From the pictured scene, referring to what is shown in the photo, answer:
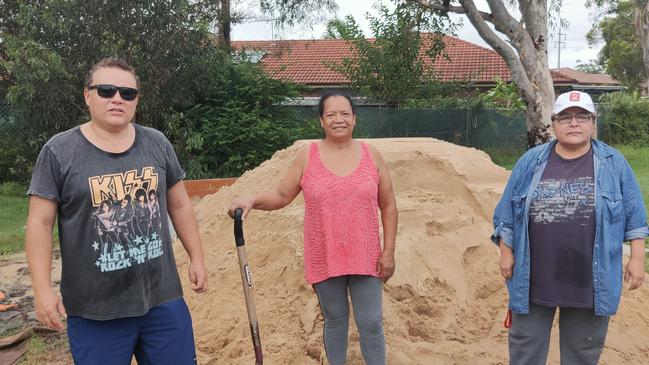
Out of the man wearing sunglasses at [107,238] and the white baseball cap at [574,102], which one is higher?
the white baseball cap at [574,102]

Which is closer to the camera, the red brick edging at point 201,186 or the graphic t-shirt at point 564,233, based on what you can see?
the graphic t-shirt at point 564,233

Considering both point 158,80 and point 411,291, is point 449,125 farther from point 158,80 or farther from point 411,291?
point 411,291

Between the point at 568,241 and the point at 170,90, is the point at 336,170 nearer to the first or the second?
the point at 568,241

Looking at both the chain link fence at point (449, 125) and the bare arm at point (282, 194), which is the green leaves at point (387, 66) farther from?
the bare arm at point (282, 194)

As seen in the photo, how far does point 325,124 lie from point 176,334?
114 centimetres

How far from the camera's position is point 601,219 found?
2652 millimetres

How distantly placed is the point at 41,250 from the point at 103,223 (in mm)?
239

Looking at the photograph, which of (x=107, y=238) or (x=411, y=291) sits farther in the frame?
(x=411, y=291)

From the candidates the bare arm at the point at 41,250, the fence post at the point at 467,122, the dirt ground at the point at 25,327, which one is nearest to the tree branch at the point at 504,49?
the fence post at the point at 467,122

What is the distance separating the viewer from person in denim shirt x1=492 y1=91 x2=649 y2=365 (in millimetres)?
2680

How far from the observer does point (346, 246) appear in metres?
2.84

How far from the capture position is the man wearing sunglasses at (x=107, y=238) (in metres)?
2.29

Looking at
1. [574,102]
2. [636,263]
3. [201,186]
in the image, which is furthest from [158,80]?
[636,263]

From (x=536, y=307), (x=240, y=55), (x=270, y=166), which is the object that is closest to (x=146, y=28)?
(x=240, y=55)
